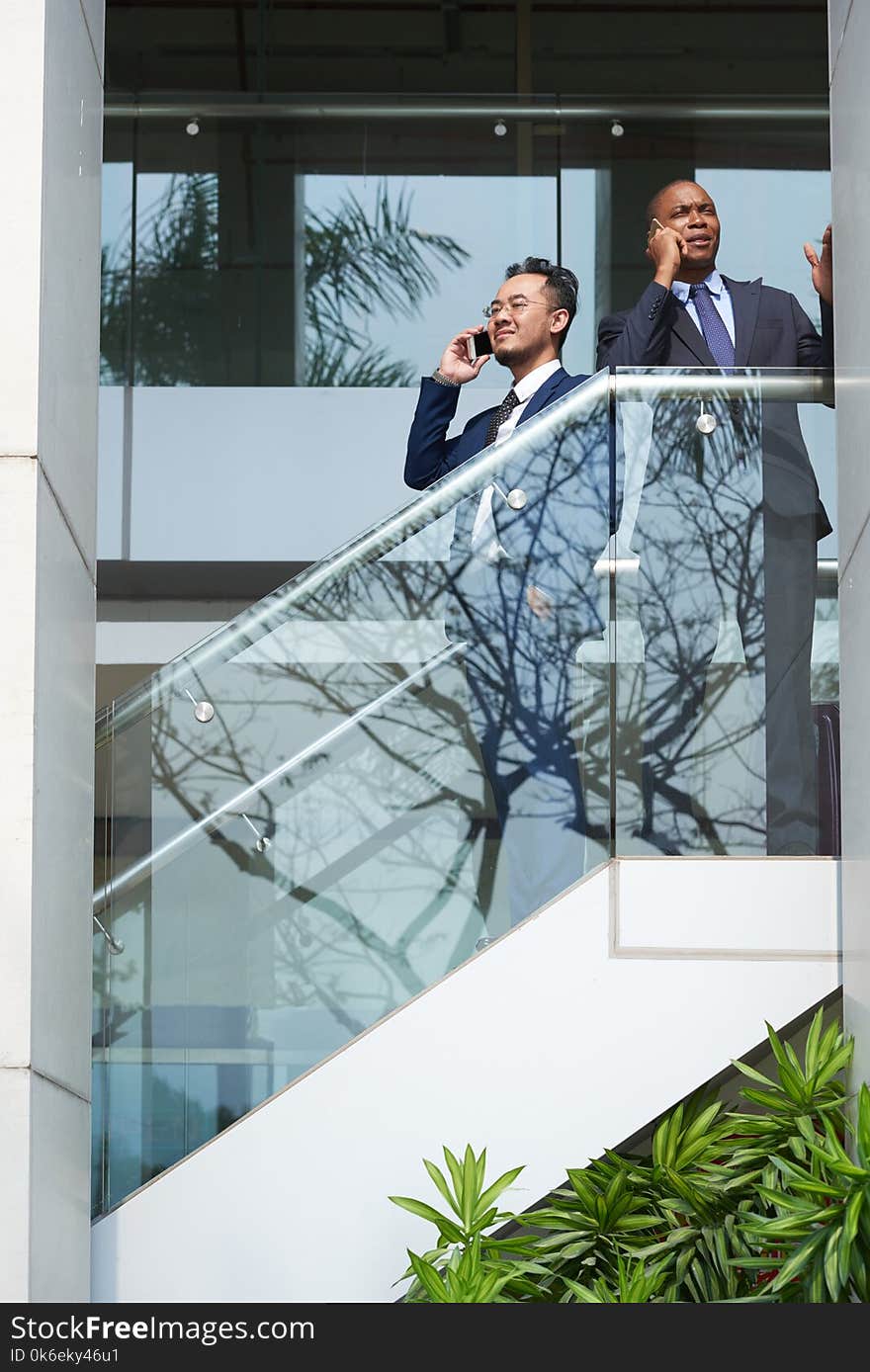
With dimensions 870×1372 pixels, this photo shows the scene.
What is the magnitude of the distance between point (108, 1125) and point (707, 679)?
1462mm

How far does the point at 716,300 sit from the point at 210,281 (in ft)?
16.9

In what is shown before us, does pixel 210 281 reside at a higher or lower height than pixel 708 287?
higher

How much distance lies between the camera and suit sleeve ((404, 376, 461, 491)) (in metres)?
4.16

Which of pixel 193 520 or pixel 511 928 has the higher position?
pixel 193 520

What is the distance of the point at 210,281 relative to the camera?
8.57 meters

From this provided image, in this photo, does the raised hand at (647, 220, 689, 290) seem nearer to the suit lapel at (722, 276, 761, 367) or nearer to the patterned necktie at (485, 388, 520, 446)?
the suit lapel at (722, 276, 761, 367)

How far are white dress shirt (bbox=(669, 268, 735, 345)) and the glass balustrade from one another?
16.3 inches

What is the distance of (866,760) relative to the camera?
2934 millimetres

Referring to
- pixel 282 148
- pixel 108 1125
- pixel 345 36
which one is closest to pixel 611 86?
pixel 345 36

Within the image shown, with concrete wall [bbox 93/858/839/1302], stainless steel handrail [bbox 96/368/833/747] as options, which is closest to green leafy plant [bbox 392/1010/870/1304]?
concrete wall [bbox 93/858/839/1302]

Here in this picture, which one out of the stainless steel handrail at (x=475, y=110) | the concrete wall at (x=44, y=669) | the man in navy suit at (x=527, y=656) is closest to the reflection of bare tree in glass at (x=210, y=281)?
the stainless steel handrail at (x=475, y=110)

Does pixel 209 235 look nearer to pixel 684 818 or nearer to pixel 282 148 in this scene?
pixel 282 148

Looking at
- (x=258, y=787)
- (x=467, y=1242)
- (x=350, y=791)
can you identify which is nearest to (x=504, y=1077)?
(x=467, y=1242)

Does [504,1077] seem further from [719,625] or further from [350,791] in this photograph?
[719,625]
